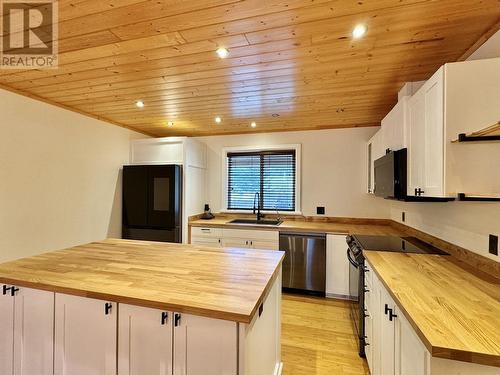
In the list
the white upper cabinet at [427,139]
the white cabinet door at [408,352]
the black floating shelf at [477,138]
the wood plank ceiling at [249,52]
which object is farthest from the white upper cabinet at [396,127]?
the white cabinet door at [408,352]

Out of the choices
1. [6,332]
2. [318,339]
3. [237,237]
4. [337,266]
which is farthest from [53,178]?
[337,266]

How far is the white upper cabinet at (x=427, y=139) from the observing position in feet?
4.64

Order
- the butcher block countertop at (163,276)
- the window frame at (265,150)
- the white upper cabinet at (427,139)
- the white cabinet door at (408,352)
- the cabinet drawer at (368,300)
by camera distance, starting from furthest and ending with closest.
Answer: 1. the window frame at (265,150)
2. the cabinet drawer at (368,300)
3. the white upper cabinet at (427,139)
4. the butcher block countertop at (163,276)
5. the white cabinet door at (408,352)

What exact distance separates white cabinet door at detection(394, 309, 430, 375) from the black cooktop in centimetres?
96

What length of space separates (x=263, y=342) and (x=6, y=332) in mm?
1476

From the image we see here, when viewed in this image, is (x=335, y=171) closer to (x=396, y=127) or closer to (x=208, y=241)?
(x=396, y=127)

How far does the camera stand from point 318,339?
2.31 m

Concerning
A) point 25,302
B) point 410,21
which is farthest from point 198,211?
point 410,21

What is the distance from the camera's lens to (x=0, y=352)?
1415 mm

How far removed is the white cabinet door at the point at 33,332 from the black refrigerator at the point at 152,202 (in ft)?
6.93

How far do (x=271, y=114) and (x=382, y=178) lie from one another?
5.11 feet

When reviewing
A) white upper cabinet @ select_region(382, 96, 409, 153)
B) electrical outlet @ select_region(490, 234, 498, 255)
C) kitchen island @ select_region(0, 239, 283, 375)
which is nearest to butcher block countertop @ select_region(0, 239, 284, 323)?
kitchen island @ select_region(0, 239, 283, 375)

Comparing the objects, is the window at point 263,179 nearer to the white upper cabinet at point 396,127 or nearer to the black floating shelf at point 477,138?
the white upper cabinet at point 396,127

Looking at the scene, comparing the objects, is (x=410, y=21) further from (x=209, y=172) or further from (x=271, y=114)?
(x=209, y=172)
